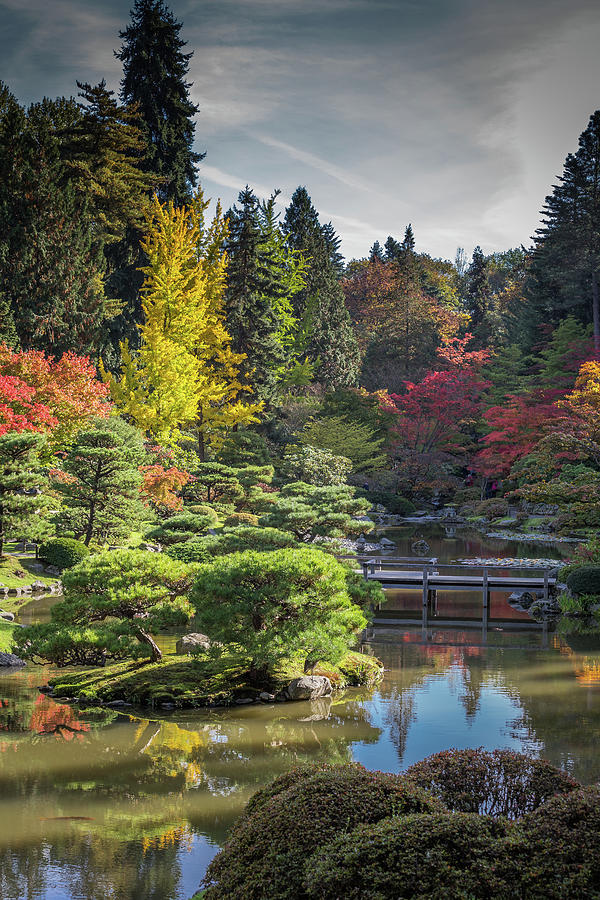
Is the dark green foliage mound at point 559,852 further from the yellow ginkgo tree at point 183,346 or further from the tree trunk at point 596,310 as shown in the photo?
the tree trunk at point 596,310

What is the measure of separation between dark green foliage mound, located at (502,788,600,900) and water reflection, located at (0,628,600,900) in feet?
10.8

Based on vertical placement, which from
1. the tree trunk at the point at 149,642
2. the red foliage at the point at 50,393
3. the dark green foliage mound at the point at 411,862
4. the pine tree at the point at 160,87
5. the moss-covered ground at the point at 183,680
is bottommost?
the moss-covered ground at the point at 183,680

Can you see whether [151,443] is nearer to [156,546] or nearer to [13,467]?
[156,546]

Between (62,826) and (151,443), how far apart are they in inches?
814

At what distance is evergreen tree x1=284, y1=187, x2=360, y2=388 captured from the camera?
43125mm

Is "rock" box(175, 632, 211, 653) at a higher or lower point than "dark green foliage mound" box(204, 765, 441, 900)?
lower

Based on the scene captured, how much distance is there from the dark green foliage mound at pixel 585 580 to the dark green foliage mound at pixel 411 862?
625 inches

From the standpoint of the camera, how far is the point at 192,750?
9555mm

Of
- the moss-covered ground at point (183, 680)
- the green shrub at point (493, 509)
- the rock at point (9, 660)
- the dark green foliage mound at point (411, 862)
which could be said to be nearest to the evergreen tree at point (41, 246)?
the rock at point (9, 660)

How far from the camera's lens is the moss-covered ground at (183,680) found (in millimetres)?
11391

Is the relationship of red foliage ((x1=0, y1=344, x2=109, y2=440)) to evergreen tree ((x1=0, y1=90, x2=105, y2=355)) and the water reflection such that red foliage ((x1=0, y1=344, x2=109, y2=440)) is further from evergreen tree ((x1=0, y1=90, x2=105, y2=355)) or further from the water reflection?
the water reflection

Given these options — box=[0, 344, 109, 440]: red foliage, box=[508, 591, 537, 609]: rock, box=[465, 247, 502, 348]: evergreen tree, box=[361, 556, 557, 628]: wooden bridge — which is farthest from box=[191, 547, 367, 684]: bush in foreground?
box=[465, 247, 502, 348]: evergreen tree

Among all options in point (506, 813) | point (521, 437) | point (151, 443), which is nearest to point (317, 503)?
point (151, 443)

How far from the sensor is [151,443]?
1074 inches
